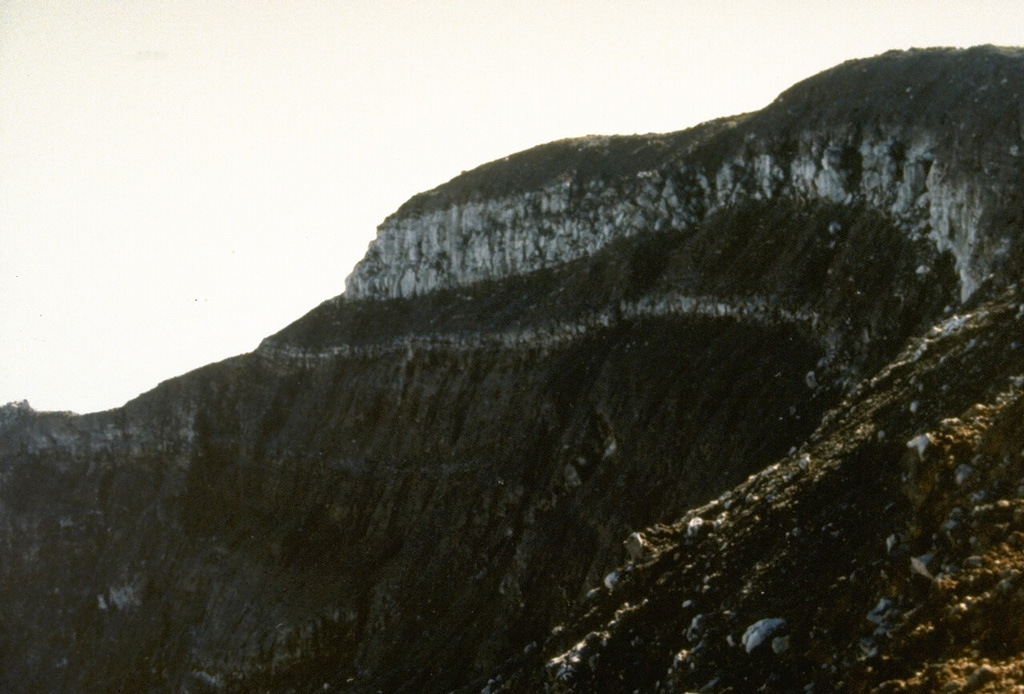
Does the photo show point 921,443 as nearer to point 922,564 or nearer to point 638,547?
point 922,564

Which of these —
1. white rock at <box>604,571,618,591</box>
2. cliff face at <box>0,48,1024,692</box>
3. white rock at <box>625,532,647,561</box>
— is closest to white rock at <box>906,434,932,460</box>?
cliff face at <box>0,48,1024,692</box>

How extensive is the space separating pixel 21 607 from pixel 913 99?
169ft

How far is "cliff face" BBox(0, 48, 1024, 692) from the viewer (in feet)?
43.8

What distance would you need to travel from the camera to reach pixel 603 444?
3144 centimetres

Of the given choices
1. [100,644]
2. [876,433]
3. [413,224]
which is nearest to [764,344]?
[876,433]

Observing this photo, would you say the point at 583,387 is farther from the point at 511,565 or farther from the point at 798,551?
the point at 798,551

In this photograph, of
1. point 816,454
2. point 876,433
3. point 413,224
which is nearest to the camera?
point 876,433

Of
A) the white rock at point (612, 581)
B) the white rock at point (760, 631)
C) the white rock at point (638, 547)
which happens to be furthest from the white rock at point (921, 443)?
the white rock at point (612, 581)

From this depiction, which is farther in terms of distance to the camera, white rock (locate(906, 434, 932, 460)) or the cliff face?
the cliff face

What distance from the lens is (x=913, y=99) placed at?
2914cm

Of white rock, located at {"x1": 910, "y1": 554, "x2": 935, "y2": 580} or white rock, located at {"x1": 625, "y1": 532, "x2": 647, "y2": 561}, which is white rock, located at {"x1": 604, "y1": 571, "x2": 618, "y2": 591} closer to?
white rock, located at {"x1": 625, "y1": 532, "x2": 647, "y2": 561}

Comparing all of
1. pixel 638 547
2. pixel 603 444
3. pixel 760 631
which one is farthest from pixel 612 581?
pixel 603 444

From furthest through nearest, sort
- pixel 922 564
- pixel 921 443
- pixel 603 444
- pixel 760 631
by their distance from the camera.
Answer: pixel 603 444, pixel 921 443, pixel 760 631, pixel 922 564

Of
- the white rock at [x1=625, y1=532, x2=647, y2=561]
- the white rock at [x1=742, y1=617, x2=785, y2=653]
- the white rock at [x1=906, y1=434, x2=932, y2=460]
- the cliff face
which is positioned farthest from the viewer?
the white rock at [x1=625, y1=532, x2=647, y2=561]
